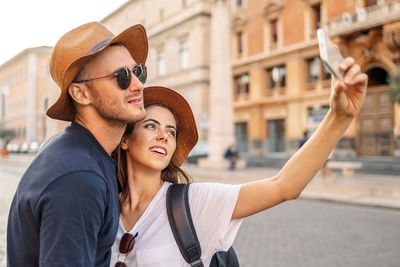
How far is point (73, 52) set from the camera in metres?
1.36

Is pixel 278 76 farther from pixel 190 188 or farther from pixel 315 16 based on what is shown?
pixel 190 188

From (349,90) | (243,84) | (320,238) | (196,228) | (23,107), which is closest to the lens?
(349,90)

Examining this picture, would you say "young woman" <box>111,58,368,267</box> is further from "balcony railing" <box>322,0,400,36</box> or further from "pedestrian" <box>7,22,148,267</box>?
"balcony railing" <box>322,0,400,36</box>

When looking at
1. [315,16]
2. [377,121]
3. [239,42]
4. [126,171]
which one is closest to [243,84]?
[239,42]

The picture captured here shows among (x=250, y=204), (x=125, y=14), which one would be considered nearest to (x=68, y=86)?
(x=250, y=204)

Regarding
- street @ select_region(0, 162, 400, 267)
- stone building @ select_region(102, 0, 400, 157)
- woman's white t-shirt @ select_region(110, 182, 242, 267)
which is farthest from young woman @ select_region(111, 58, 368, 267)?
stone building @ select_region(102, 0, 400, 157)

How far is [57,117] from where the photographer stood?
1.53m

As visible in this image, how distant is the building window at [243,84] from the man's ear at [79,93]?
3155 centimetres

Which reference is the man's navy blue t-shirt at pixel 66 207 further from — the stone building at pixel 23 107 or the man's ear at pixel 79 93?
the stone building at pixel 23 107

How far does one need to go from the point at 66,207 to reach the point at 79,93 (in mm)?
461

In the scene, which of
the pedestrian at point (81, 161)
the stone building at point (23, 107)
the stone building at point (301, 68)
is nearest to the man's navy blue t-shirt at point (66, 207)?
the pedestrian at point (81, 161)

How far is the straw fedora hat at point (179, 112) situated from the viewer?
190 cm

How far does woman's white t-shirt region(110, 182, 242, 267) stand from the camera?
1.56 m

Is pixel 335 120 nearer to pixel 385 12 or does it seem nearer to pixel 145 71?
pixel 145 71
